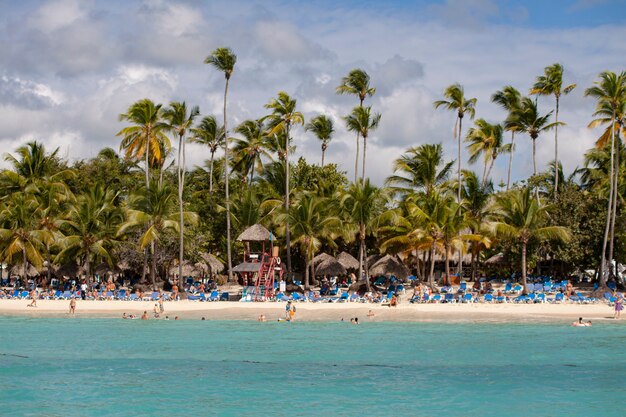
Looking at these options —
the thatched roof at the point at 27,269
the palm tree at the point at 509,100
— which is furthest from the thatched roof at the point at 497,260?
the thatched roof at the point at 27,269

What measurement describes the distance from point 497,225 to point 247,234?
12.6 metres

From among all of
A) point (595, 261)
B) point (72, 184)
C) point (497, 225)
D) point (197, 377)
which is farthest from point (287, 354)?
point (72, 184)

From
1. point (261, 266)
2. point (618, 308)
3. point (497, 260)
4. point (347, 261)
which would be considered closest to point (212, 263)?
point (261, 266)

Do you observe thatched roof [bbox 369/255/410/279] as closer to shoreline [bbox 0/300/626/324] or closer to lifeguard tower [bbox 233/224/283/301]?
shoreline [bbox 0/300/626/324]

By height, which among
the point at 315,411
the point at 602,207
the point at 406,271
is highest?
the point at 602,207

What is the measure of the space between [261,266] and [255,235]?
158 inches

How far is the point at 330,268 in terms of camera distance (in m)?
39.2

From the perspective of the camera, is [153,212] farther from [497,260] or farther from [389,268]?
[497,260]

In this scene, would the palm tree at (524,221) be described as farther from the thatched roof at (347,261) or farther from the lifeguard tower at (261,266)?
the lifeguard tower at (261,266)

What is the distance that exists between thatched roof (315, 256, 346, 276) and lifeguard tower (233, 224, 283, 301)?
6.64ft

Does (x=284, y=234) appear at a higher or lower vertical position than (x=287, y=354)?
higher

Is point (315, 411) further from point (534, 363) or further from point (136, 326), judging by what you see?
point (136, 326)

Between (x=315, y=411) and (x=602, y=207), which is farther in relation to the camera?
(x=602, y=207)

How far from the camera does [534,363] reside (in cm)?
2102
